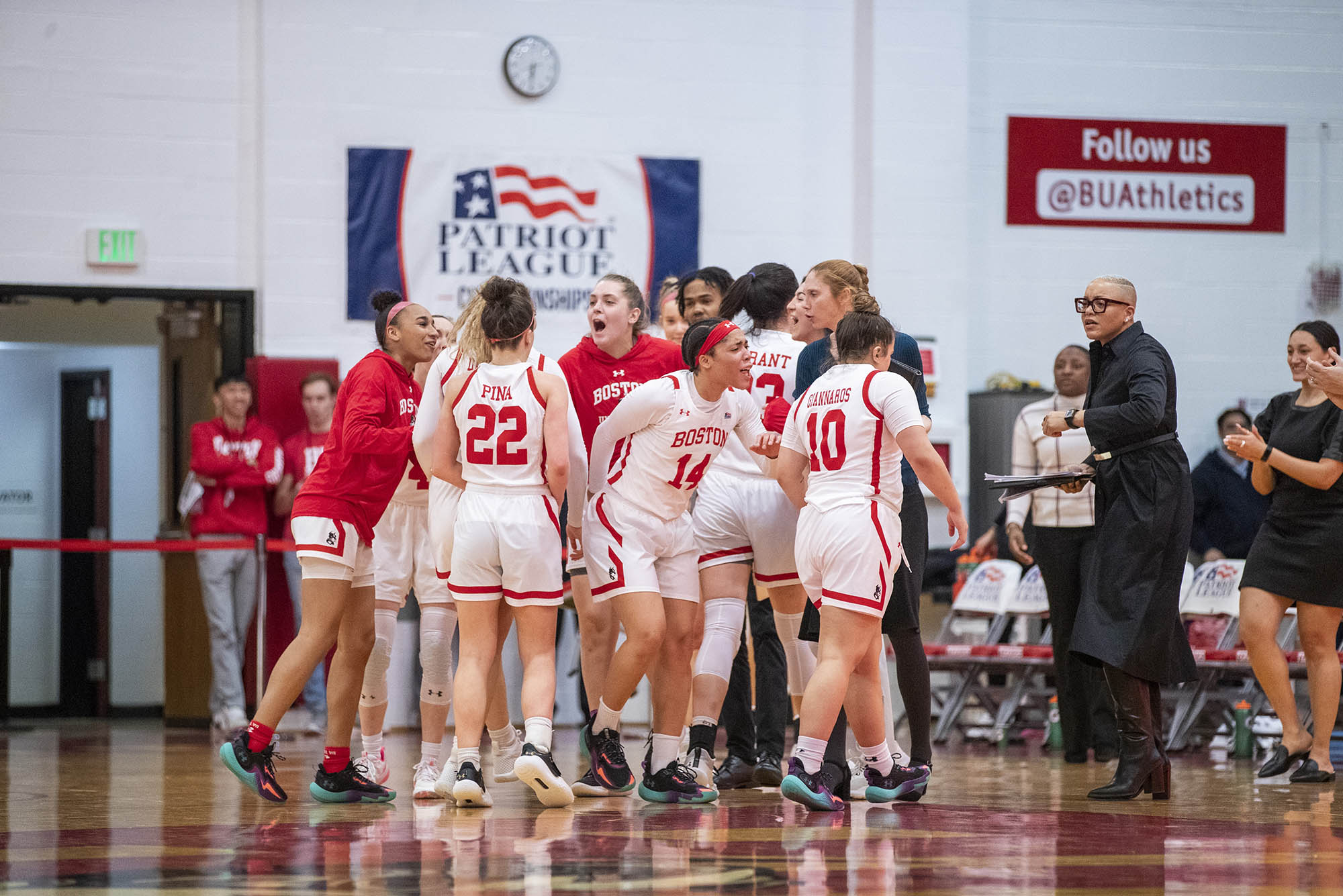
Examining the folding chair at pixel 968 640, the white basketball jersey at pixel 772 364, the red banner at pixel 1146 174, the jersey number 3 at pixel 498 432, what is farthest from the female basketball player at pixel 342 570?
the red banner at pixel 1146 174

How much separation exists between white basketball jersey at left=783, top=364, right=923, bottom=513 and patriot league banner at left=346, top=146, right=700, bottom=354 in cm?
503

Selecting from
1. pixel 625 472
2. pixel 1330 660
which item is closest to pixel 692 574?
pixel 625 472

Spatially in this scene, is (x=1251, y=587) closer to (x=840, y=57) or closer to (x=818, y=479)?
(x=818, y=479)

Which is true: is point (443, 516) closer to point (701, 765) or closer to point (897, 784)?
point (701, 765)

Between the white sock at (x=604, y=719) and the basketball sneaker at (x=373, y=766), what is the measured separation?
0.78m

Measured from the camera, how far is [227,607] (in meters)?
8.48

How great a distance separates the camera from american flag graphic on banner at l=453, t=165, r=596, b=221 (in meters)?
9.52

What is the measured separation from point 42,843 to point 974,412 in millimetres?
6828

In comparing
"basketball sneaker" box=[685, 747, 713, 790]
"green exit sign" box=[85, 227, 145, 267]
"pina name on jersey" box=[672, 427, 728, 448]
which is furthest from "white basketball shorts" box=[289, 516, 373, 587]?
"green exit sign" box=[85, 227, 145, 267]

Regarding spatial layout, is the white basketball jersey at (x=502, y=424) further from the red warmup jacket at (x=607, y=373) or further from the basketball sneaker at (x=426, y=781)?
the basketball sneaker at (x=426, y=781)

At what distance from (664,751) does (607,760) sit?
25 centimetres

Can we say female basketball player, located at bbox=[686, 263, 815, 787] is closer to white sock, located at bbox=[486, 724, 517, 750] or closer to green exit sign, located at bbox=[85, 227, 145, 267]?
white sock, located at bbox=[486, 724, 517, 750]

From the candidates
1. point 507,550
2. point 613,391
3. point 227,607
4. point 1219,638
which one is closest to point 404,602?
point 507,550

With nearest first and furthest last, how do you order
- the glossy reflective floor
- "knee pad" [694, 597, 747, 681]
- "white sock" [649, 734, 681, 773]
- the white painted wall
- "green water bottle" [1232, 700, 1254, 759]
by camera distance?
the glossy reflective floor < "white sock" [649, 734, 681, 773] < "knee pad" [694, 597, 747, 681] < "green water bottle" [1232, 700, 1254, 759] < the white painted wall
